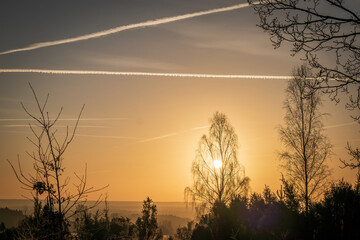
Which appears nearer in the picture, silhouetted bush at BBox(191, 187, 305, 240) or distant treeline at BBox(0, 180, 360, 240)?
distant treeline at BBox(0, 180, 360, 240)

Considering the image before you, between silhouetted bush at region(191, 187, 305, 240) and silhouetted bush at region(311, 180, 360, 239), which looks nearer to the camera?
silhouetted bush at region(311, 180, 360, 239)

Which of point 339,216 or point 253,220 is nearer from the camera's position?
point 339,216

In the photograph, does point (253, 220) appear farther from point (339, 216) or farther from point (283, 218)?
point (339, 216)

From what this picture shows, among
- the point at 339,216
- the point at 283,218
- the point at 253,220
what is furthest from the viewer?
the point at 253,220

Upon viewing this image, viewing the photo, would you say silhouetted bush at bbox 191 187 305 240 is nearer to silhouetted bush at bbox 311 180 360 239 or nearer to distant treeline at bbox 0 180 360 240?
distant treeline at bbox 0 180 360 240

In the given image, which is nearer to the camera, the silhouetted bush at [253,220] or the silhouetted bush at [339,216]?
the silhouetted bush at [339,216]

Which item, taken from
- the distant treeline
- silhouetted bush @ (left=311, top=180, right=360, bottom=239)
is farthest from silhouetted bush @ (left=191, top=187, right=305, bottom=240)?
silhouetted bush @ (left=311, top=180, right=360, bottom=239)

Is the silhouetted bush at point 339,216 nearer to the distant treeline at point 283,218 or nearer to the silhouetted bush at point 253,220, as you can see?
the distant treeline at point 283,218

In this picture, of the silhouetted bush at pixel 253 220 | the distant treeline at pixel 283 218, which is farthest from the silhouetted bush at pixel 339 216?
the silhouetted bush at pixel 253 220

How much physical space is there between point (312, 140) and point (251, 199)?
5440 mm

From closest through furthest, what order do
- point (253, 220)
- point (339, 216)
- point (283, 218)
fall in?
1. point (339, 216)
2. point (283, 218)
3. point (253, 220)

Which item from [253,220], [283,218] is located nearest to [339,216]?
[283,218]

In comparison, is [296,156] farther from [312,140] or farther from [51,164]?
[51,164]

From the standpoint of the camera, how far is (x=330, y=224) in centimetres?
1142
